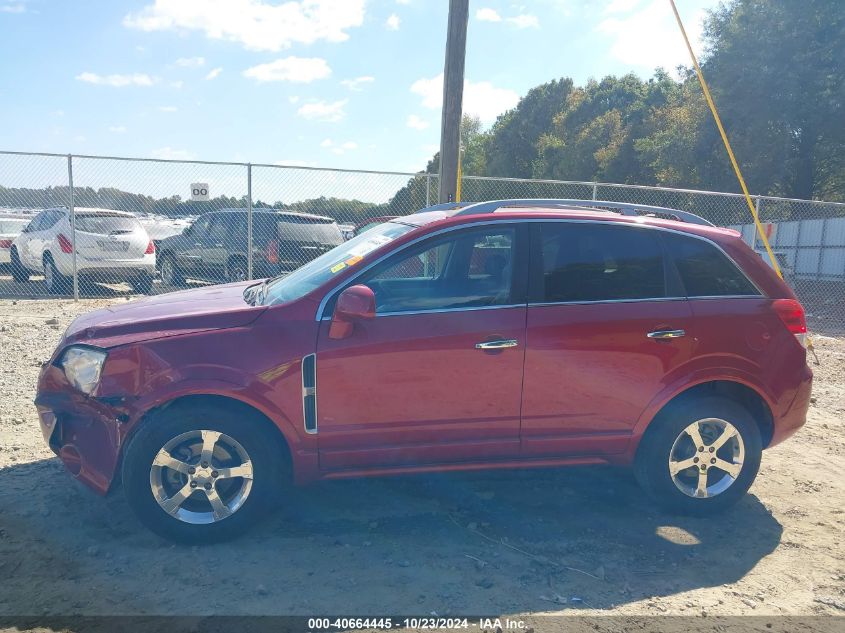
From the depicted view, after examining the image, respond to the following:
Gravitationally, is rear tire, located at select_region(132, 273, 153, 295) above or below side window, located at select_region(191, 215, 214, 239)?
below

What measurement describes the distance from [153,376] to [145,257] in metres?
9.64

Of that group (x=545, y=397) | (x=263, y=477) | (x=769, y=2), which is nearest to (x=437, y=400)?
(x=545, y=397)

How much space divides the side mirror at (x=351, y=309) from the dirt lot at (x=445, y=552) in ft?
3.88

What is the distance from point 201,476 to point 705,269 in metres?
3.23

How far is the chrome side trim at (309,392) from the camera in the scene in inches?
143

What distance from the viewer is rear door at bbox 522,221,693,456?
3.91 meters

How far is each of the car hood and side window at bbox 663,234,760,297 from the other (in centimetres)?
256

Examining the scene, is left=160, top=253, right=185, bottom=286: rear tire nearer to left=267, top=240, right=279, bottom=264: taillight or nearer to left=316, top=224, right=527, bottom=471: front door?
left=267, top=240, right=279, bottom=264: taillight

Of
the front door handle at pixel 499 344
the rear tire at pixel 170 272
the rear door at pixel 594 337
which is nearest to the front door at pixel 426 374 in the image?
A: the front door handle at pixel 499 344

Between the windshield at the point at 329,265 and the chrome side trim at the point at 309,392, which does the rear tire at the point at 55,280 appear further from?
the chrome side trim at the point at 309,392

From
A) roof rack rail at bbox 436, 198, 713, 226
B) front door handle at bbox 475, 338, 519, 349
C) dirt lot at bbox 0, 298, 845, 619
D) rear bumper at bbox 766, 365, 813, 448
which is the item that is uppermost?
roof rack rail at bbox 436, 198, 713, 226

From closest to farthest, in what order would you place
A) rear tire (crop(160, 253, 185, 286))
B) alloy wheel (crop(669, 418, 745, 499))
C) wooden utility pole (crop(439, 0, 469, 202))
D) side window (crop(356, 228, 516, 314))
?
side window (crop(356, 228, 516, 314)), alloy wheel (crop(669, 418, 745, 499)), wooden utility pole (crop(439, 0, 469, 202)), rear tire (crop(160, 253, 185, 286))

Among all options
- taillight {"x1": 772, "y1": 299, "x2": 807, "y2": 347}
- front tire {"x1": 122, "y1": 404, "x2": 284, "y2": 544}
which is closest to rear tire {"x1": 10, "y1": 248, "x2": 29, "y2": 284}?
front tire {"x1": 122, "y1": 404, "x2": 284, "y2": 544}

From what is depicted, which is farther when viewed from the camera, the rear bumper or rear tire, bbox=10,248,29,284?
rear tire, bbox=10,248,29,284
